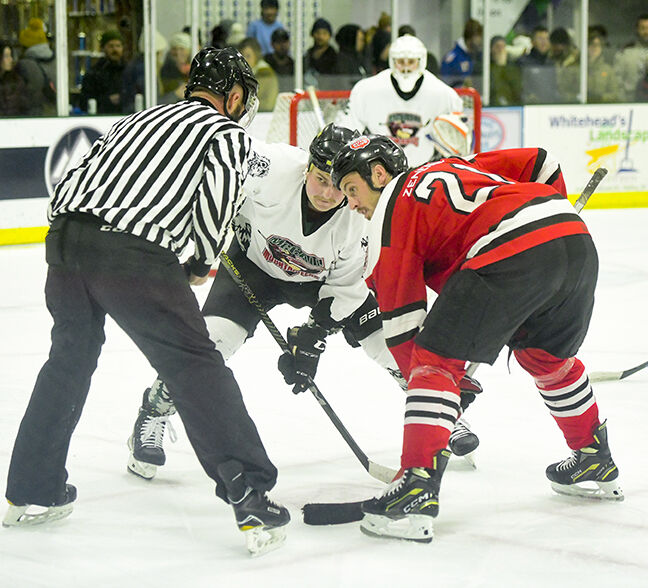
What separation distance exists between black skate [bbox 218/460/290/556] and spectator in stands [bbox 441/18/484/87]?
249 inches

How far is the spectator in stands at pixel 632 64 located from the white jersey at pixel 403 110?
10.6ft

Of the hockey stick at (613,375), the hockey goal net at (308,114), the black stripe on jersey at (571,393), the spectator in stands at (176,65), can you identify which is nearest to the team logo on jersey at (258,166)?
the black stripe on jersey at (571,393)

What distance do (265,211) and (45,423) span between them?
767mm

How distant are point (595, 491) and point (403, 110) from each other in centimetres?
366

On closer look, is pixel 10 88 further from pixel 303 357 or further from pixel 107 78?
pixel 303 357

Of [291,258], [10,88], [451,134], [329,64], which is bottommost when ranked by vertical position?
[291,258]

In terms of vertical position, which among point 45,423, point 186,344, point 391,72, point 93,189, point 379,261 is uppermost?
point 391,72

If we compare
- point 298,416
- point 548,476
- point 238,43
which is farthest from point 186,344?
point 238,43

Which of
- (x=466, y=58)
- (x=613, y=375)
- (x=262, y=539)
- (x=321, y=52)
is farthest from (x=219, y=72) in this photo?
(x=466, y=58)

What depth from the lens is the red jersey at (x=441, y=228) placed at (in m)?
2.02

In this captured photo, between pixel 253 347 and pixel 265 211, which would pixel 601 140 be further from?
pixel 265 211

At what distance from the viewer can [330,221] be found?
98.7 inches

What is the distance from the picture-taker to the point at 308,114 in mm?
6543

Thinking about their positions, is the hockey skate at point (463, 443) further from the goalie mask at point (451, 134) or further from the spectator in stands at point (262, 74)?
the spectator in stands at point (262, 74)
